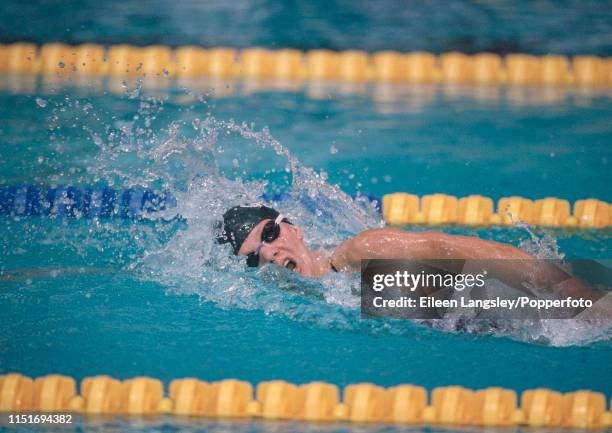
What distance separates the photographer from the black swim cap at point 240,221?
131 inches

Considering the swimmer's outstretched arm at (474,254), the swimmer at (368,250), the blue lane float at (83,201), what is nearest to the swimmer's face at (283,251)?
the swimmer at (368,250)

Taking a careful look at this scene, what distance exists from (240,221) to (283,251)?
0.77 feet

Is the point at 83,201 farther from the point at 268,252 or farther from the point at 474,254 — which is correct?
the point at 474,254

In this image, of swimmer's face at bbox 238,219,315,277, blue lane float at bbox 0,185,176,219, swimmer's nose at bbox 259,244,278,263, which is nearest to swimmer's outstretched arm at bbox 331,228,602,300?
swimmer's face at bbox 238,219,315,277

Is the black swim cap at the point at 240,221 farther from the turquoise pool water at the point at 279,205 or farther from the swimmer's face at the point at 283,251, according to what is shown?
the turquoise pool water at the point at 279,205

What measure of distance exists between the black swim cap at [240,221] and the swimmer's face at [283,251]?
0.02 m

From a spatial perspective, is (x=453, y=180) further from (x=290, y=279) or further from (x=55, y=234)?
(x=55, y=234)

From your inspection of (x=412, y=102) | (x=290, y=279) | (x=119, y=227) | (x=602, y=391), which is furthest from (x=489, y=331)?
(x=412, y=102)

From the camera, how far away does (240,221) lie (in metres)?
3.35

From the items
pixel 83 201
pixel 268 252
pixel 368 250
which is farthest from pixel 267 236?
pixel 83 201

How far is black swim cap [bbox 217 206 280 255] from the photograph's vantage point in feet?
10.9

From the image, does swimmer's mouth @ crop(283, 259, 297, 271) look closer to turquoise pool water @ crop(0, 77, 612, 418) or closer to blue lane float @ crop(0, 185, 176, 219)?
turquoise pool water @ crop(0, 77, 612, 418)

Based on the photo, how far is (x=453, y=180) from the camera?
4.94 meters

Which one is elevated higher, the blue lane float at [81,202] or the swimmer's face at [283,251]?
the blue lane float at [81,202]
